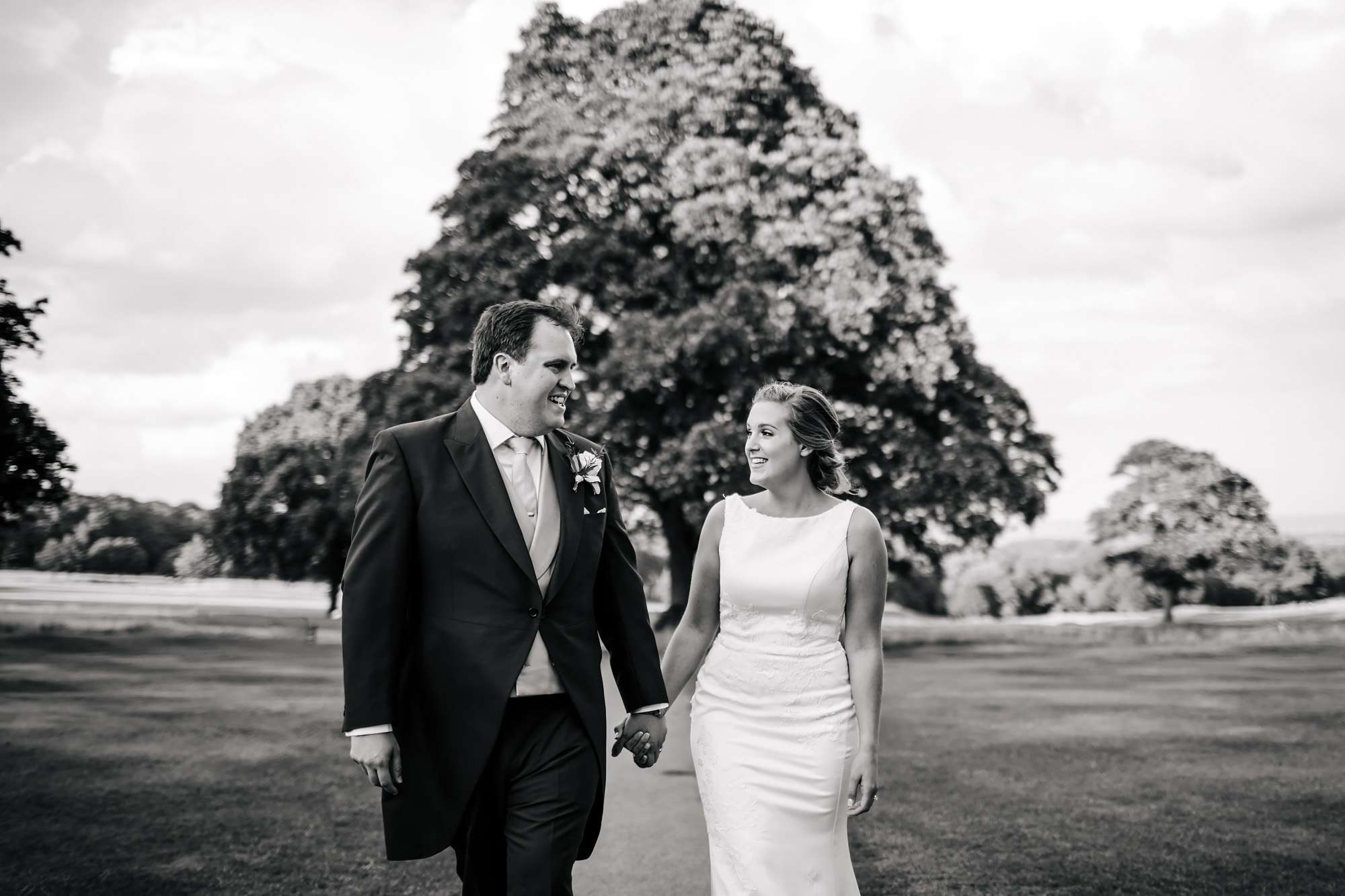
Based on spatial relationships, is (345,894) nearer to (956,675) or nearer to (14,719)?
(14,719)

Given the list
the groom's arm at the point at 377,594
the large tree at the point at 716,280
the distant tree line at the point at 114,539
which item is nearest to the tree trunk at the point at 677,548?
the large tree at the point at 716,280

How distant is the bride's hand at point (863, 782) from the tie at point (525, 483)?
1.54 meters

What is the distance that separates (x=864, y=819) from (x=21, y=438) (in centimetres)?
1275

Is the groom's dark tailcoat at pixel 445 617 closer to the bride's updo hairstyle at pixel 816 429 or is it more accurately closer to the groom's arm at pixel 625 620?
the groom's arm at pixel 625 620

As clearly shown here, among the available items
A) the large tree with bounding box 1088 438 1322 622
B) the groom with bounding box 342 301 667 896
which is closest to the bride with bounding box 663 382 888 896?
the groom with bounding box 342 301 667 896

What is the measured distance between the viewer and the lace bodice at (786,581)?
15.1ft

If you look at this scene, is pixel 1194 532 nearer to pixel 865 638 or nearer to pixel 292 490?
pixel 292 490

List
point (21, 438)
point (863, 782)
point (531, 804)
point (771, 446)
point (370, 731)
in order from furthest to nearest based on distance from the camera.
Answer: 1. point (21, 438)
2. point (771, 446)
3. point (863, 782)
4. point (531, 804)
5. point (370, 731)

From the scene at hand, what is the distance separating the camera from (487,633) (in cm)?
366

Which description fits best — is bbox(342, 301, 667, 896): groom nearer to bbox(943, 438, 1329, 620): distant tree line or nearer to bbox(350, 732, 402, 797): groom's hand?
bbox(350, 732, 402, 797): groom's hand

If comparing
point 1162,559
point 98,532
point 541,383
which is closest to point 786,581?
point 541,383

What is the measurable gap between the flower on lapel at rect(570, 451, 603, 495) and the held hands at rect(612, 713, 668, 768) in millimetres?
858

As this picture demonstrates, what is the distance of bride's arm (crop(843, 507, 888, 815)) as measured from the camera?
4.29 metres

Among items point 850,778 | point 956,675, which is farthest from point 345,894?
point 956,675
